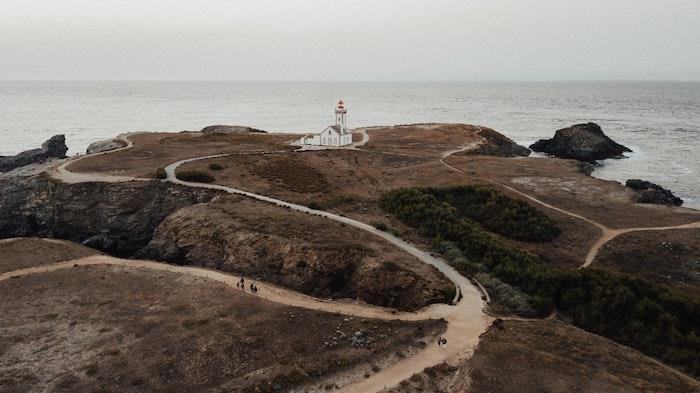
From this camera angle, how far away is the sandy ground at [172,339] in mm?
28281

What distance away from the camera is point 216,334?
32.3 m

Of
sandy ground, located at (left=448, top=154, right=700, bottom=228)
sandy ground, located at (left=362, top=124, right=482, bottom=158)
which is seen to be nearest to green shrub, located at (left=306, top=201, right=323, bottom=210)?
sandy ground, located at (left=448, top=154, right=700, bottom=228)

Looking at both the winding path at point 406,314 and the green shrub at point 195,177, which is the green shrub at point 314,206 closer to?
the winding path at point 406,314

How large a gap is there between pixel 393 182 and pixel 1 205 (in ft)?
158

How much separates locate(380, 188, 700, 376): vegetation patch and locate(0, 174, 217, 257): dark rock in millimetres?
33181

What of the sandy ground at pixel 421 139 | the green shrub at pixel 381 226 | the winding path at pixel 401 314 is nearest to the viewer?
the winding path at pixel 401 314

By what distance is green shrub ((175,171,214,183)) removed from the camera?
62.4 m

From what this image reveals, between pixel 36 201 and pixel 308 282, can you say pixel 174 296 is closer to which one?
pixel 308 282

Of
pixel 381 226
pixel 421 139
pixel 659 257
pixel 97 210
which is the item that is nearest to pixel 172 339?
pixel 381 226

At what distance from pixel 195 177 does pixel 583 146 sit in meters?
81.8

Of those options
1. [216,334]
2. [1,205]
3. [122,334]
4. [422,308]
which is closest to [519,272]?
[422,308]

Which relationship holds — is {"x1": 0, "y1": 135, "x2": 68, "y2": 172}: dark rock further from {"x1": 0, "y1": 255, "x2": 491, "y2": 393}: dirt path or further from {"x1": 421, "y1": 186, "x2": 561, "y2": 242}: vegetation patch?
{"x1": 421, "y1": 186, "x2": 561, "y2": 242}: vegetation patch

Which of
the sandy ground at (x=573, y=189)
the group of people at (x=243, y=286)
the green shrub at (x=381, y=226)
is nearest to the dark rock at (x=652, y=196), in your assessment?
the sandy ground at (x=573, y=189)

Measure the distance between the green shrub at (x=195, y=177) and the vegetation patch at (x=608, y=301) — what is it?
32.2 metres
